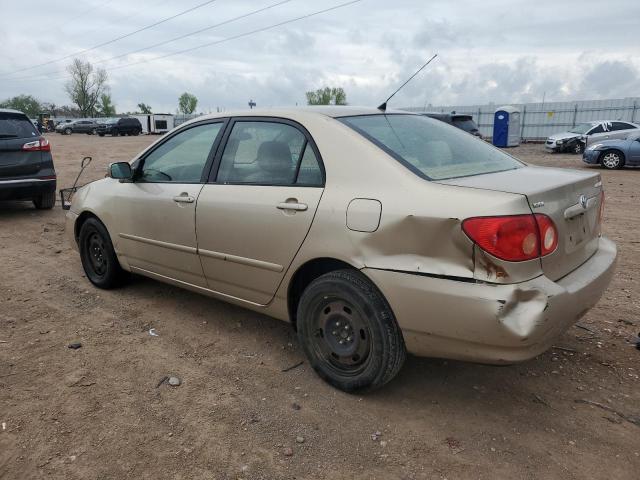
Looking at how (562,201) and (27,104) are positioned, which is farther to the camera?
(27,104)

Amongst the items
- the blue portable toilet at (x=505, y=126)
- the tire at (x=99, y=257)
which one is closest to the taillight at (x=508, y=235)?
the tire at (x=99, y=257)

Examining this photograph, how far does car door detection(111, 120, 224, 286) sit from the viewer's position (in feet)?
12.4

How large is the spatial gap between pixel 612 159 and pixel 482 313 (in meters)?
15.8

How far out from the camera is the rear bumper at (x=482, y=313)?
94.3 inches

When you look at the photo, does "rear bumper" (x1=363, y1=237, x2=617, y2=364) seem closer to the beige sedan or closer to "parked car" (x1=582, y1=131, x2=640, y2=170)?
the beige sedan

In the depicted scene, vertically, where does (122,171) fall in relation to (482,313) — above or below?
above

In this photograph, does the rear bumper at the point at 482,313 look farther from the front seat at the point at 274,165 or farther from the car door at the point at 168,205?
the car door at the point at 168,205

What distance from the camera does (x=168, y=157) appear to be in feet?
13.6

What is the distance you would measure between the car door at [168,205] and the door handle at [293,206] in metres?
0.84

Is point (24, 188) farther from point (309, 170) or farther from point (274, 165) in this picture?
point (309, 170)

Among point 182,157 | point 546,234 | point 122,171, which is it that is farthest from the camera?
point 122,171

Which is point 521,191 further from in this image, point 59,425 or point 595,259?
point 59,425

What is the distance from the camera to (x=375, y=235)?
270cm

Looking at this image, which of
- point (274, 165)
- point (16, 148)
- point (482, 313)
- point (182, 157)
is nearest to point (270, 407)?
point (482, 313)
